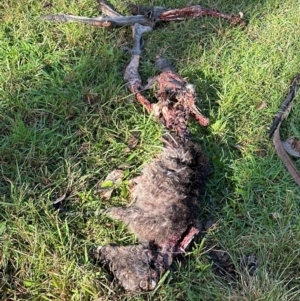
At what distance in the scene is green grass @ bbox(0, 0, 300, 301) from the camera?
2.39 meters

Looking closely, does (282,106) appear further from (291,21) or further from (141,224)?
(141,224)

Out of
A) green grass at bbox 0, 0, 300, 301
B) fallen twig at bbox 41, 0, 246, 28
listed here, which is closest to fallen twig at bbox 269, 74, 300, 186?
green grass at bbox 0, 0, 300, 301

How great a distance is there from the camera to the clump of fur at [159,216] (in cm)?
238

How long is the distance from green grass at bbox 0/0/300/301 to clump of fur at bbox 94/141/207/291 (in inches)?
2.5

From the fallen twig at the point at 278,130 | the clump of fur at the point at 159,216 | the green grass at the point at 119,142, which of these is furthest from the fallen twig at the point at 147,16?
the clump of fur at the point at 159,216

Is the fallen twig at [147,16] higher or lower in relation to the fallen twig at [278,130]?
higher

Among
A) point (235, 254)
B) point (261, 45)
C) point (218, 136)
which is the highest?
point (261, 45)

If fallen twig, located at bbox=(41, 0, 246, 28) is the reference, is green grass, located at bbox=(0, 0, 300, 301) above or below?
below

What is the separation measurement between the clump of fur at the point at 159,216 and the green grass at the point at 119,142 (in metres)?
0.06

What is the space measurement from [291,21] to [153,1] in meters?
1.03

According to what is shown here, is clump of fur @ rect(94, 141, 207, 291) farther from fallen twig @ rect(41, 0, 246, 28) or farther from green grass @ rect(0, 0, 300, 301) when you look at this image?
fallen twig @ rect(41, 0, 246, 28)

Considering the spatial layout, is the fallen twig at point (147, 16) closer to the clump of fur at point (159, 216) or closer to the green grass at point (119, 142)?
the green grass at point (119, 142)

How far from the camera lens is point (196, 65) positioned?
3459 millimetres

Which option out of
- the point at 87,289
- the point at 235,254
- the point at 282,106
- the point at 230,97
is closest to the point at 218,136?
the point at 230,97
